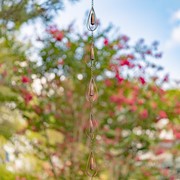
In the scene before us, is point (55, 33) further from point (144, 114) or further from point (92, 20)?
point (92, 20)

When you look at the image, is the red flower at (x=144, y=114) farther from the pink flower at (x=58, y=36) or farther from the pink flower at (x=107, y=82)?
the pink flower at (x=58, y=36)

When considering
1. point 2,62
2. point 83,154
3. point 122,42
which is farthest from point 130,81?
point 2,62

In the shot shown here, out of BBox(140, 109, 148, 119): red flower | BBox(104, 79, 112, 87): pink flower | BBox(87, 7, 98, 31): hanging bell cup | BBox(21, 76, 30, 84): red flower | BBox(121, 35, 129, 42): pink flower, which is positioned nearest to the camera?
BBox(87, 7, 98, 31): hanging bell cup

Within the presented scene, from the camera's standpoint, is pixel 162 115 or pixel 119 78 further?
pixel 162 115

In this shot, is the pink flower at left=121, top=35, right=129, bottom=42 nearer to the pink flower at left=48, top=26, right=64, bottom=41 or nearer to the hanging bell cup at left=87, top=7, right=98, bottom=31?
the pink flower at left=48, top=26, right=64, bottom=41

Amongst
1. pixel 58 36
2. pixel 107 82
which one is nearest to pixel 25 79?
pixel 58 36

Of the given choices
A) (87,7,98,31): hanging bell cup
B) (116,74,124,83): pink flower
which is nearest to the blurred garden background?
(116,74,124,83): pink flower

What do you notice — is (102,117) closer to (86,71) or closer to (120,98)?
(120,98)

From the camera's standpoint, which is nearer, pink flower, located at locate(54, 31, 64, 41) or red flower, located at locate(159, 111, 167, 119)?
pink flower, located at locate(54, 31, 64, 41)
